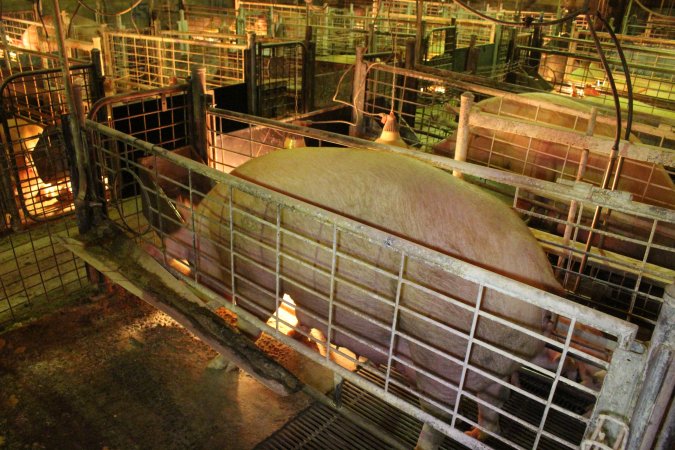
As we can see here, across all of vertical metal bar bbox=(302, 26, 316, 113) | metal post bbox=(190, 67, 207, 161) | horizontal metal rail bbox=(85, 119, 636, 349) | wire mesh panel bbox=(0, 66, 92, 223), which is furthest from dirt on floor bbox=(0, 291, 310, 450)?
vertical metal bar bbox=(302, 26, 316, 113)

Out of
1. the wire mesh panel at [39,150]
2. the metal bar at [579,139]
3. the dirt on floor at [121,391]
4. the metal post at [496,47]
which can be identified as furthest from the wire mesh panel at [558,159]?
the metal post at [496,47]

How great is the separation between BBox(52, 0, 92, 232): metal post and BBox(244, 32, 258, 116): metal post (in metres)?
3.09

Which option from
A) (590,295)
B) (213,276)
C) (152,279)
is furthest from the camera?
(590,295)

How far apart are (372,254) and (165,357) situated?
1.74 meters

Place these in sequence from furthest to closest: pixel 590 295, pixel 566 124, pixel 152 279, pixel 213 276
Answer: pixel 566 124 < pixel 590 295 < pixel 152 279 < pixel 213 276

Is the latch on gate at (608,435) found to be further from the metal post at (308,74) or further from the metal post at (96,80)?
the metal post at (308,74)

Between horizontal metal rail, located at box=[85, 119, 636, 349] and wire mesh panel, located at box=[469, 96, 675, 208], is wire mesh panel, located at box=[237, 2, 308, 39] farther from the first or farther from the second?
horizontal metal rail, located at box=[85, 119, 636, 349]

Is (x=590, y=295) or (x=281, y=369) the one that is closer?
(x=281, y=369)

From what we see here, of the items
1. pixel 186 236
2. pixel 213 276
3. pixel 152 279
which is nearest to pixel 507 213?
pixel 213 276

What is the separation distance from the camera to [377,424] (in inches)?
133

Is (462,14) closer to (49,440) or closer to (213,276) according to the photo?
(213,276)

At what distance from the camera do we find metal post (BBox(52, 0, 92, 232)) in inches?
137

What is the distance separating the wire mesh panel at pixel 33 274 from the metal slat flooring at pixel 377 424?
2180 mm

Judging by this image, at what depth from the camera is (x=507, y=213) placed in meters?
3.06
